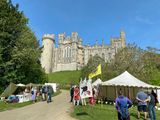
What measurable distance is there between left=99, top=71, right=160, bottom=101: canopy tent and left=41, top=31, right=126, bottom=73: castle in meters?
94.7

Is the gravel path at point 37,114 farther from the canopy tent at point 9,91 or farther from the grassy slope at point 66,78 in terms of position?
the grassy slope at point 66,78

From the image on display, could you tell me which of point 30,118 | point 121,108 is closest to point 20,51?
point 30,118

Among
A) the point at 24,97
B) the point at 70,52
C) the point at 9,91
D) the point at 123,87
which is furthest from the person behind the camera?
the point at 70,52

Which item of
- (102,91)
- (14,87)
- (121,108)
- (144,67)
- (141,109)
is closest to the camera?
(121,108)

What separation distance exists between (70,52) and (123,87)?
103m

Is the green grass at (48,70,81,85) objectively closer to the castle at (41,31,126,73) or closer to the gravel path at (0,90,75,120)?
the castle at (41,31,126,73)

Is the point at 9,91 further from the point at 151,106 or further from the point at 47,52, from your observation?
the point at 47,52

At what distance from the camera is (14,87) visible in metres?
33.2

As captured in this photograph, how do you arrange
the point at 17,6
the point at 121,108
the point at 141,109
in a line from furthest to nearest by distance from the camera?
the point at 17,6 < the point at 141,109 < the point at 121,108

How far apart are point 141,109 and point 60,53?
118m

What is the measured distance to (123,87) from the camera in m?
29.6

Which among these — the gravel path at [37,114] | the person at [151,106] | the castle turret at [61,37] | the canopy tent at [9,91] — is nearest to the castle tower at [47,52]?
the castle turret at [61,37]

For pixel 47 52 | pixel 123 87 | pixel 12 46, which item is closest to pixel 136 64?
pixel 123 87

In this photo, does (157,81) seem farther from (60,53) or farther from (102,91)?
(60,53)
